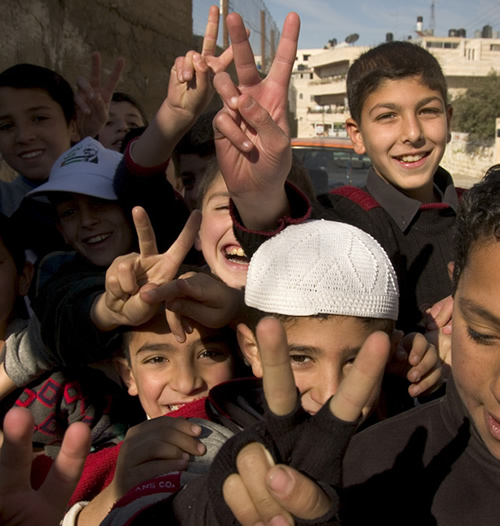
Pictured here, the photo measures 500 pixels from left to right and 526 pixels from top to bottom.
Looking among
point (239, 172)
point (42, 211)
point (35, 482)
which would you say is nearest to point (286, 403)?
point (35, 482)

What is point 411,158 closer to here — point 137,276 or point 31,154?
point 137,276

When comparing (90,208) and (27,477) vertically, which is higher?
(90,208)

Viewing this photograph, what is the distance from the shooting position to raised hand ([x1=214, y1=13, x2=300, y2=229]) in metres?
1.62

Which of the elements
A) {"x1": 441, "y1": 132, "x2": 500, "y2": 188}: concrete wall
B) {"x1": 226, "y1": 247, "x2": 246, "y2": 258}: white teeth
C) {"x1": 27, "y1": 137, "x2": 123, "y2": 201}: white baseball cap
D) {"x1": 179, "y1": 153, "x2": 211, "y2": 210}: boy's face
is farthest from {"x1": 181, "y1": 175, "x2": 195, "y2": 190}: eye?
{"x1": 441, "y1": 132, "x2": 500, "y2": 188}: concrete wall

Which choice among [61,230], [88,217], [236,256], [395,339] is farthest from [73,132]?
[395,339]

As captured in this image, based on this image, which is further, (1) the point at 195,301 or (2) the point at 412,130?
(2) the point at 412,130

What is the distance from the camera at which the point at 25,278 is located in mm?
2186

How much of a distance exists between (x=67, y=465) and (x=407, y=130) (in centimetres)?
188

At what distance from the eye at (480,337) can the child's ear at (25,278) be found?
66.5 inches

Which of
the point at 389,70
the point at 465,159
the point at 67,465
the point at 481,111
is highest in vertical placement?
the point at 389,70

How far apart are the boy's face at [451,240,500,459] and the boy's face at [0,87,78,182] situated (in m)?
2.30

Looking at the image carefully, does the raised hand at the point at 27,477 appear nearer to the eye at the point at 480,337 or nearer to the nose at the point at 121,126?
the eye at the point at 480,337

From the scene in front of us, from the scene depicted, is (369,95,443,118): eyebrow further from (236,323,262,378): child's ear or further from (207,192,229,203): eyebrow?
(236,323,262,378): child's ear

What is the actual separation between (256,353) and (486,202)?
2.62 feet
